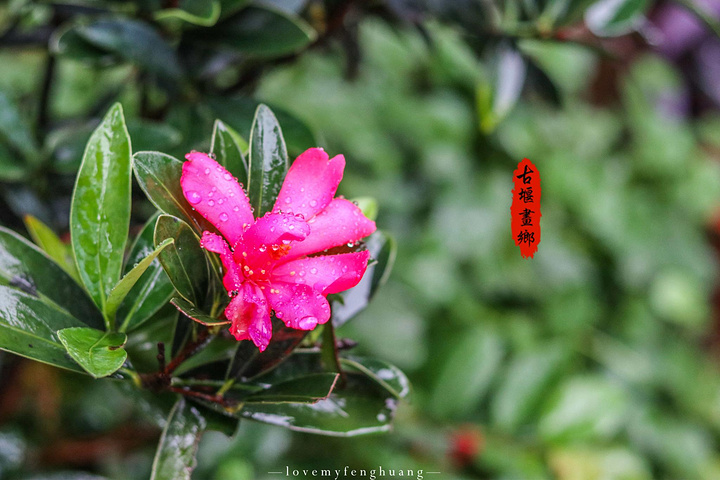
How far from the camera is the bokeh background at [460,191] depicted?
0.57 meters

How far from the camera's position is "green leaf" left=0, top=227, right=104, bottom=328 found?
1.27 feet

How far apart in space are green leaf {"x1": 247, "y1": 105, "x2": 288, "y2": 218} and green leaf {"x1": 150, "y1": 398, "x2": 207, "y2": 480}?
14cm

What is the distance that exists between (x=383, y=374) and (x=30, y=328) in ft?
0.73

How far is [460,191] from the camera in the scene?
135 cm

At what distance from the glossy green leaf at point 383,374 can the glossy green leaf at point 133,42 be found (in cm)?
32

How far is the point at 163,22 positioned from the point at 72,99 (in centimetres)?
70

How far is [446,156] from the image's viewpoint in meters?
1.34

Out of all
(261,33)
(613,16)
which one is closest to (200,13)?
(261,33)

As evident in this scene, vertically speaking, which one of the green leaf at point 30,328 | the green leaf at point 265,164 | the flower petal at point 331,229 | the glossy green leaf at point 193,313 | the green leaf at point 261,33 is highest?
the green leaf at point 261,33

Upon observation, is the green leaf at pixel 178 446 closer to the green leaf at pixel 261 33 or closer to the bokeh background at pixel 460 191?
the bokeh background at pixel 460 191

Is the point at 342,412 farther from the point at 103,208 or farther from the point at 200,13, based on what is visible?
the point at 200,13

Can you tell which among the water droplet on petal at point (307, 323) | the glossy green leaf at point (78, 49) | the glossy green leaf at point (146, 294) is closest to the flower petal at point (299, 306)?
the water droplet on petal at point (307, 323)

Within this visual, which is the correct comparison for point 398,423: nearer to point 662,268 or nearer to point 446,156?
point 446,156

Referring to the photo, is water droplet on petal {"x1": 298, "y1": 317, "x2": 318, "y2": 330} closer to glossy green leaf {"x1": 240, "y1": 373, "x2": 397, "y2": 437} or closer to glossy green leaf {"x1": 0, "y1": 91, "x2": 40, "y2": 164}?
glossy green leaf {"x1": 240, "y1": 373, "x2": 397, "y2": 437}
